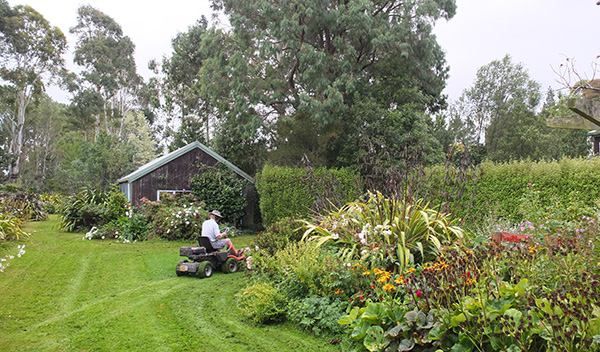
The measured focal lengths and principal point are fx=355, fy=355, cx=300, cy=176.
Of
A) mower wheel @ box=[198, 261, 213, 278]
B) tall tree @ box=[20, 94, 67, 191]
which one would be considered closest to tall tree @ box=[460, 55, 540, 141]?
mower wheel @ box=[198, 261, 213, 278]

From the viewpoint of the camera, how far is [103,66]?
31719 mm

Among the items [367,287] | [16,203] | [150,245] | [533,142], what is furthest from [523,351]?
[533,142]

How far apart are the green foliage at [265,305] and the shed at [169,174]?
37.3ft

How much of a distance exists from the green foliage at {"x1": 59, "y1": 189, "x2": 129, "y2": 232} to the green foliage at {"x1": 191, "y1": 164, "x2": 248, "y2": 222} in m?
2.89

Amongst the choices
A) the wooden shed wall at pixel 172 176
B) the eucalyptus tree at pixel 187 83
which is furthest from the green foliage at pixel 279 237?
the eucalyptus tree at pixel 187 83

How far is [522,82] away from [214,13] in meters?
19.7

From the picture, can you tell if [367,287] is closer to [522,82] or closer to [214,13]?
[214,13]

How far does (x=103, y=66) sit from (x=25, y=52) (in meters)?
6.18

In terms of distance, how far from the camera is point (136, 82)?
3534 centimetres

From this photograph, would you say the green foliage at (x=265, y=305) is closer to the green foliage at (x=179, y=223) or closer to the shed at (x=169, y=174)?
the green foliage at (x=179, y=223)

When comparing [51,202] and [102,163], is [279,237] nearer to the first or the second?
[102,163]

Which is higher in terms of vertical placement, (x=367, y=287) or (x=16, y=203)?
(x=16, y=203)

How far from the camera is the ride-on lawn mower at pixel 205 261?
7016 millimetres

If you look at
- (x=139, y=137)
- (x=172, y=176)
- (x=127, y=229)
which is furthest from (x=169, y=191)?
(x=139, y=137)
